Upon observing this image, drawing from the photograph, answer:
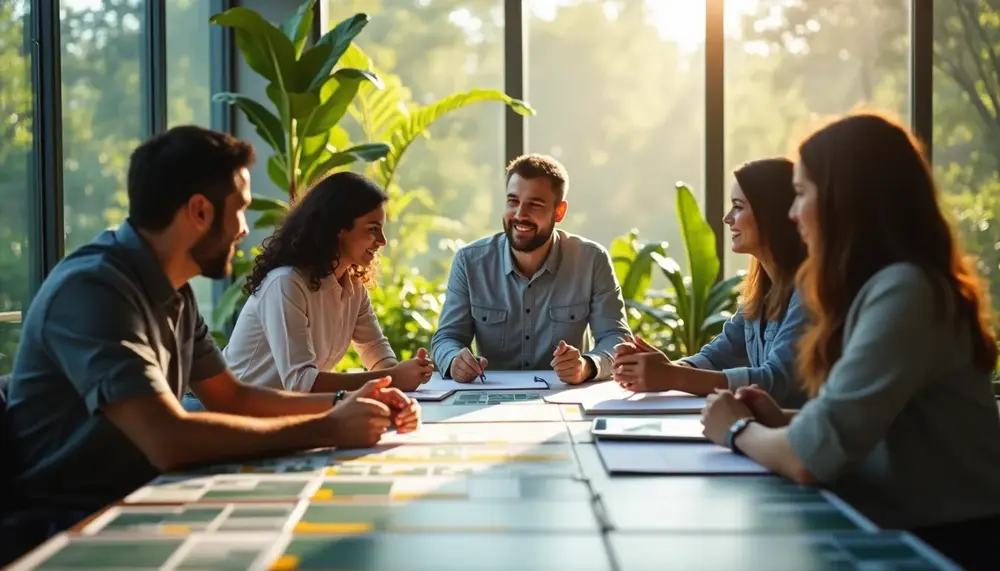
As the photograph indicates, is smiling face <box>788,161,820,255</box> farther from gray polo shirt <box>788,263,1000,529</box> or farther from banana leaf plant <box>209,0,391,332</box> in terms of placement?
banana leaf plant <box>209,0,391,332</box>

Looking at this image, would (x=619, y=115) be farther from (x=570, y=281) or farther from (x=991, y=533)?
(x=991, y=533)

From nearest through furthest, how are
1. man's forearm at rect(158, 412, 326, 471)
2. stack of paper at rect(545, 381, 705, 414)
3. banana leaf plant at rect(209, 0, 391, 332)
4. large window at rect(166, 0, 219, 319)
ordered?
man's forearm at rect(158, 412, 326, 471), stack of paper at rect(545, 381, 705, 414), banana leaf plant at rect(209, 0, 391, 332), large window at rect(166, 0, 219, 319)

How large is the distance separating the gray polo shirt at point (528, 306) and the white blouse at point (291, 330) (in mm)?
472

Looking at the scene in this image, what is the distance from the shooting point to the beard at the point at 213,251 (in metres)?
1.80

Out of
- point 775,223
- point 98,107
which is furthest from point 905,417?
point 98,107

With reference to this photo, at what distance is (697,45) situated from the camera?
5.09 metres

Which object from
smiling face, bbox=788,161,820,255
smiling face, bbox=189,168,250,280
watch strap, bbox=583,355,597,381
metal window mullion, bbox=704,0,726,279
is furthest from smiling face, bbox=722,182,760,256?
metal window mullion, bbox=704,0,726,279

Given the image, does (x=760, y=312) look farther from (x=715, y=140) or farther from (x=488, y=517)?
(x=715, y=140)

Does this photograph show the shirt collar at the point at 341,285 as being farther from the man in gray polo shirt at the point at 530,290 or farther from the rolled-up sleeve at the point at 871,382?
the rolled-up sleeve at the point at 871,382

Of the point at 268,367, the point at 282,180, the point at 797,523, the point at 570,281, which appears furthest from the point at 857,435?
the point at 282,180

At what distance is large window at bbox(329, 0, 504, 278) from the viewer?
5.12m

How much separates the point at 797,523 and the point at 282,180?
3457 mm

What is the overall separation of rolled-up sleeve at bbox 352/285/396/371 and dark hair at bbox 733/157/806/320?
47.1 inches

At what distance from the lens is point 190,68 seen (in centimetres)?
461
